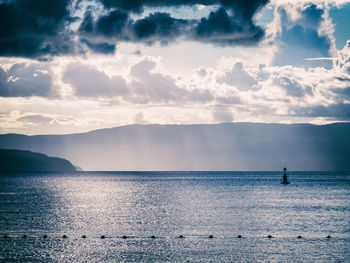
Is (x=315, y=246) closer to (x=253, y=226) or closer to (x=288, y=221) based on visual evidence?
(x=253, y=226)

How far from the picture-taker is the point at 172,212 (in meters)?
72.8

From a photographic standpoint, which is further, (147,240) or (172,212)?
(172,212)

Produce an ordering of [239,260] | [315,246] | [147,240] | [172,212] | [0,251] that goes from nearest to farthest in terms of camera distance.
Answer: [239,260], [0,251], [315,246], [147,240], [172,212]

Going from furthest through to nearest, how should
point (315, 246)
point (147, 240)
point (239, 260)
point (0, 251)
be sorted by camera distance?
point (147, 240)
point (315, 246)
point (0, 251)
point (239, 260)

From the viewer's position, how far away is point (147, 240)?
4634 cm

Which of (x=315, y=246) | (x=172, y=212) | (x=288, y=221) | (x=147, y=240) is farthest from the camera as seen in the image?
(x=172, y=212)

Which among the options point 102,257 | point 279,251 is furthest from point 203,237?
point 102,257

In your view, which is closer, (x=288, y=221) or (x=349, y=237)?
(x=349, y=237)

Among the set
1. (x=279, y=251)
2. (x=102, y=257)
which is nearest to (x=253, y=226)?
(x=279, y=251)

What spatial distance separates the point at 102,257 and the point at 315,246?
1957 cm

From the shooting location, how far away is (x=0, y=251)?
39.9m

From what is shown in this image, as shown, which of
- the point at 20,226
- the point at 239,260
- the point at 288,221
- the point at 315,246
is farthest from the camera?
the point at 288,221

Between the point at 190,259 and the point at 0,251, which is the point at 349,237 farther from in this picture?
the point at 0,251

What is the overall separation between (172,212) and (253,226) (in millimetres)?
19259
